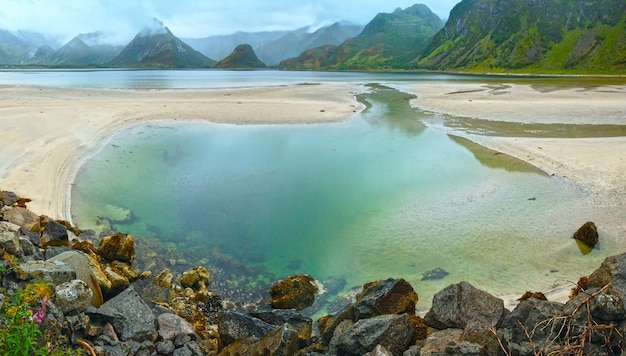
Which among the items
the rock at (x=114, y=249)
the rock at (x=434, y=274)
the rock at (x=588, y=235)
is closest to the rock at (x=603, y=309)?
the rock at (x=434, y=274)

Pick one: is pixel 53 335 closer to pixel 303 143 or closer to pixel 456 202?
pixel 456 202

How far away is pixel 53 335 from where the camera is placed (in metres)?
7.75

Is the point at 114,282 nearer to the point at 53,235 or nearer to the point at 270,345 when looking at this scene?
the point at 53,235

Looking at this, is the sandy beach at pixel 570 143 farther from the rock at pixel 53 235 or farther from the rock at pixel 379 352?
the rock at pixel 53 235

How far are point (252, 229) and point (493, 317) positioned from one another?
1122 cm

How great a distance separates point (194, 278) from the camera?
1359cm

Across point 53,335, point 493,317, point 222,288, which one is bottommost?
point 222,288

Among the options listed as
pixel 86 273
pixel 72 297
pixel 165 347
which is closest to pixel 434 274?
pixel 165 347

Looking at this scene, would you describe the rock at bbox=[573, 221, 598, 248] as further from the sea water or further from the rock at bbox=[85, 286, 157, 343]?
the rock at bbox=[85, 286, 157, 343]

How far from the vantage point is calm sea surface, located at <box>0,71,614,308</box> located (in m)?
15.1

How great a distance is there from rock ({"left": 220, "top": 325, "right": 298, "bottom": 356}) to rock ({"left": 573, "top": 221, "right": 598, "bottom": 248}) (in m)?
12.7

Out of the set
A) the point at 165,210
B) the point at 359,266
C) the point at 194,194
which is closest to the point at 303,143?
the point at 194,194

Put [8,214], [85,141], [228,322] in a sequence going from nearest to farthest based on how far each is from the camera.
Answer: [228,322] < [8,214] < [85,141]

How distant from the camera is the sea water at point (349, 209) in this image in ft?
49.9
